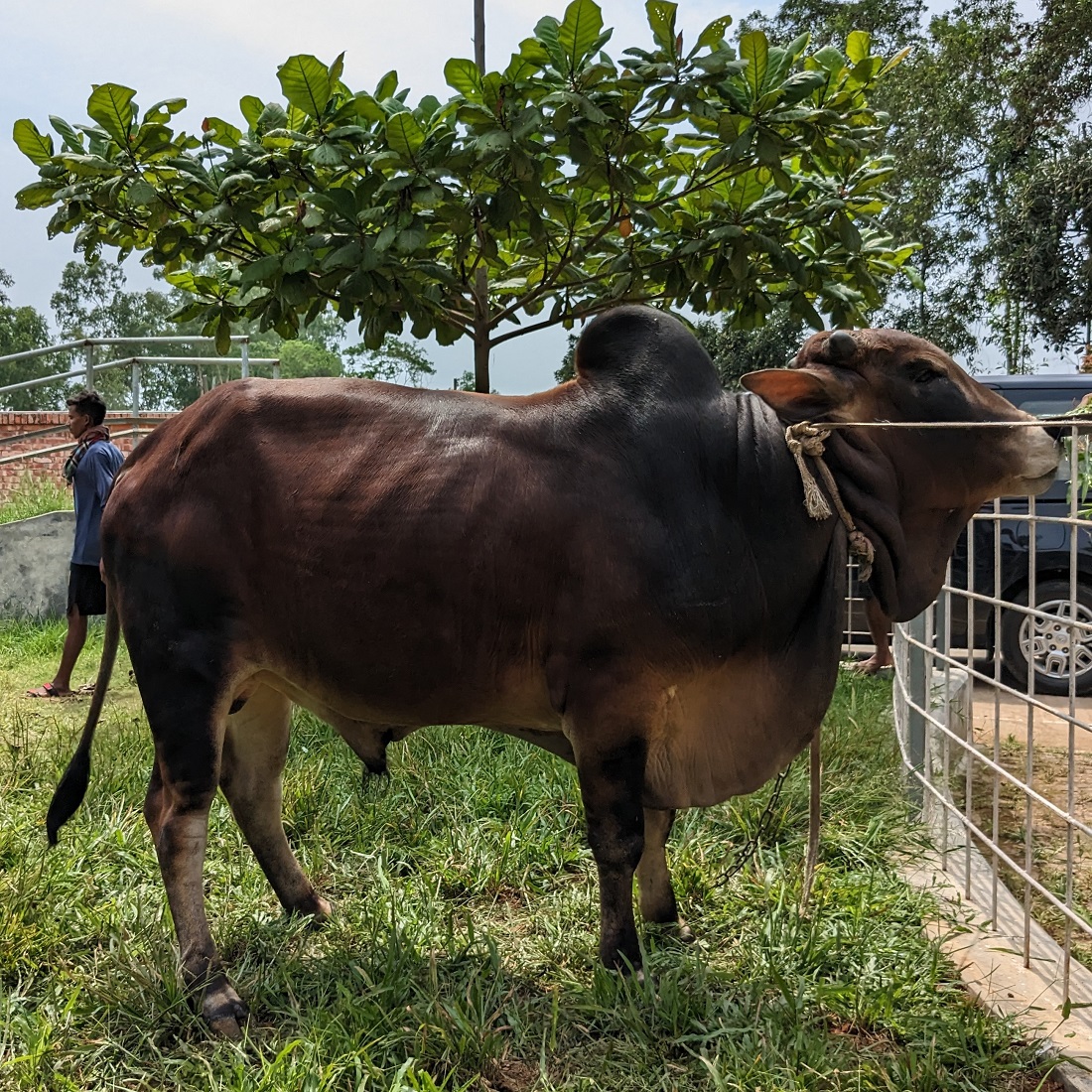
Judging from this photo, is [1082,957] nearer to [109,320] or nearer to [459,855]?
[459,855]

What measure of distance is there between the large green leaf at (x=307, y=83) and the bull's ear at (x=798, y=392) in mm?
1591

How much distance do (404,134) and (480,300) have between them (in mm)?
1191

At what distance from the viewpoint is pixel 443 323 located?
4148 millimetres

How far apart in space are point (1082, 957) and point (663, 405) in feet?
6.94

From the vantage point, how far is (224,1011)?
103 inches

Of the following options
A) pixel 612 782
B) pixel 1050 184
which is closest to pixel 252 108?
pixel 612 782

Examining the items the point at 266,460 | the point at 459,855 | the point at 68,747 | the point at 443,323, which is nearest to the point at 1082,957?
the point at 459,855

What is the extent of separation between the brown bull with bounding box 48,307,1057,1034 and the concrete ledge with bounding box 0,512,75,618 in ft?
22.5

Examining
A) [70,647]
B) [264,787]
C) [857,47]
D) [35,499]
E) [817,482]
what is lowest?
[70,647]

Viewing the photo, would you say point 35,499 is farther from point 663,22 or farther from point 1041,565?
point 663,22

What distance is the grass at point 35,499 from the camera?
10.1 meters

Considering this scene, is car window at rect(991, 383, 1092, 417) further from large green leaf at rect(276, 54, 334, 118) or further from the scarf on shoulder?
the scarf on shoulder

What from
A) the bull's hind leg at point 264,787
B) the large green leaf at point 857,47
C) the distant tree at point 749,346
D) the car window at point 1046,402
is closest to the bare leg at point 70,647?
the bull's hind leg at point 264,787

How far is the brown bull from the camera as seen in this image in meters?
2.54
